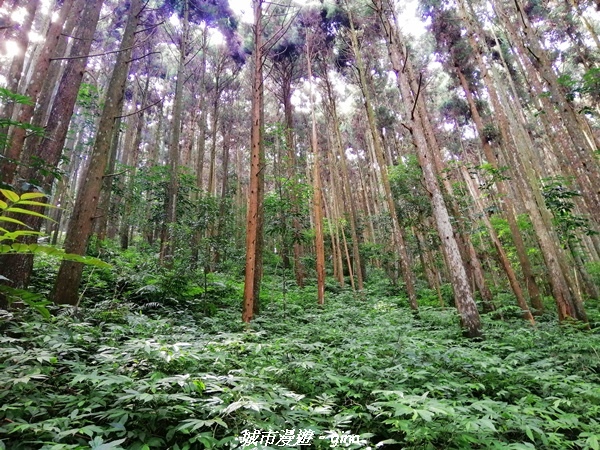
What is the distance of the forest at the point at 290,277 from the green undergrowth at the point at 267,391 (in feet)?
0.09

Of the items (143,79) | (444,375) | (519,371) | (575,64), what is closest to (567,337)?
(519,371)

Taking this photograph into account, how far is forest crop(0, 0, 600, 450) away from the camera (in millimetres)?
2129

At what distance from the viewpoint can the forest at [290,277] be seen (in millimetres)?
2129

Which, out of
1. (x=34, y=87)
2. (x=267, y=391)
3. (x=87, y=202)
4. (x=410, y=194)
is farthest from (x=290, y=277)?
(x=267, y=391)

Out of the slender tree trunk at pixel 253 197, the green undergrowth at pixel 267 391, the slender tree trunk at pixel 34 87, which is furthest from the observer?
the slender tree trunk at pixel 253 197

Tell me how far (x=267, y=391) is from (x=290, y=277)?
547 inches

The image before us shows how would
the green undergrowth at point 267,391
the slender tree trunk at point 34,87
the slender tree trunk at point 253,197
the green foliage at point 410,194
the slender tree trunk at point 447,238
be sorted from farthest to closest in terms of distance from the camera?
the green foliage at point 410,194 < the slender tree trunk at point 253,197 < the slender tree trunk at point 447,238 < the slender tree trunk at point 34,87 < the green undergrowth at point 267,391

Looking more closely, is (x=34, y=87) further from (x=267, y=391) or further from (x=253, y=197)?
(x=267, y=391)

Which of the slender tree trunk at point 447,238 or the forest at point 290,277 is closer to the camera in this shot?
the forest at point 290,277

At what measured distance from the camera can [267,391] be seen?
2428 mm

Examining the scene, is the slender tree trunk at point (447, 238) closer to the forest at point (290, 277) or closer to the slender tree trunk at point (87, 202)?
the forest at point (290, 277)

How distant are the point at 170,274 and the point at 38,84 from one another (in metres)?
4.41

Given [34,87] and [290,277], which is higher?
[34,87]

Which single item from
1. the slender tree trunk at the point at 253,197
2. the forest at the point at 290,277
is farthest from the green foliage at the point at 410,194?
the slender tree trunk at the point at 253,197
